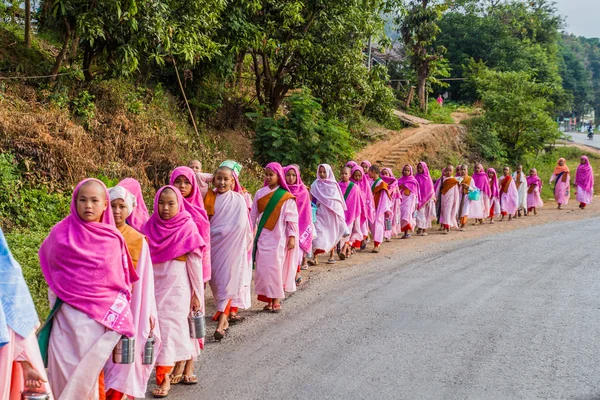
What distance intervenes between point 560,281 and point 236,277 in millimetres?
5619

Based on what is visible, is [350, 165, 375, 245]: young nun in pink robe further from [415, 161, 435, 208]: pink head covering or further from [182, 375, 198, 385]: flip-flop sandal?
[182, 375, 198, 385]: flip-flop sandal

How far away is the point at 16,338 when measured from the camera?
3785 mm

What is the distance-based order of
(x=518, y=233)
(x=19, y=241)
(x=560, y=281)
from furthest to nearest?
1. (x=518, y=233)
2. (x=560, y=281)
3. (x=19, y=241)

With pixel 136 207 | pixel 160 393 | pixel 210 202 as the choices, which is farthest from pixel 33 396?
pixel 210 202

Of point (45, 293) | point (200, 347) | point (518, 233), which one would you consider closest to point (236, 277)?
point (200, 347)

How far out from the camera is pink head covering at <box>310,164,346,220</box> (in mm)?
12680

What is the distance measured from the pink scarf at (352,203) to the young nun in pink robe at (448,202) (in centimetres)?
495

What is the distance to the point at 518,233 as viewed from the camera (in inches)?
676

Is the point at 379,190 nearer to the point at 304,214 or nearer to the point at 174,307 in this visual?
the point at 304,214

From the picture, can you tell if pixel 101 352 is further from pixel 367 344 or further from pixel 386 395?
pixel 367 344

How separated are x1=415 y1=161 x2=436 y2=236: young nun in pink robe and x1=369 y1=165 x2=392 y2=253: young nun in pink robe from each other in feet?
7.28

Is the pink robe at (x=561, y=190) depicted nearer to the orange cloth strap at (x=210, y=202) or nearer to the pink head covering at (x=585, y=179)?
the pink head covering at (x=585, y=179)

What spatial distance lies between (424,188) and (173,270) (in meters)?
12.3

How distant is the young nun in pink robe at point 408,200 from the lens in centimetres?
1680
